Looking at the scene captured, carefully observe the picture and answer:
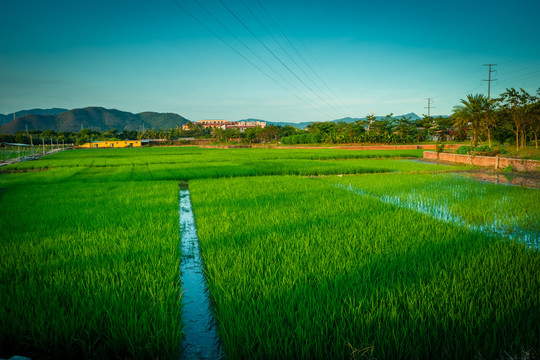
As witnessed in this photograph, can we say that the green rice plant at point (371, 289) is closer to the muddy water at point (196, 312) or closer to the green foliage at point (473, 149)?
the muddy water at point (196, 312)

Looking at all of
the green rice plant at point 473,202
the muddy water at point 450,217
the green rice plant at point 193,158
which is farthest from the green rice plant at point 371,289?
the green rice plant at point 193,158

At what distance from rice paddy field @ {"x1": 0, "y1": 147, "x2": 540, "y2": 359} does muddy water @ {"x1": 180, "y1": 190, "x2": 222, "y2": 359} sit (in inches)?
3.4

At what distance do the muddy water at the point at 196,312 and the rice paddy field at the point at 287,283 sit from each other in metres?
0.09

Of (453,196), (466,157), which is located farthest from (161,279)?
(466,157)

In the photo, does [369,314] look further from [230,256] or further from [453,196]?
[453,196]

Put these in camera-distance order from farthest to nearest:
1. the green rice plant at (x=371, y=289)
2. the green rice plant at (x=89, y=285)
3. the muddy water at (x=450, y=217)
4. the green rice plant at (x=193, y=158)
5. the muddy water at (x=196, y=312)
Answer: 1. the green rice plant at (x=193, y=158)
2. the muddy water at (x=450, y=217)
3. the muddy water at (x=196, y=312)
4. the green rice plant at (x=89, y=285)
5. the green rice plant at (x=371, y=289)

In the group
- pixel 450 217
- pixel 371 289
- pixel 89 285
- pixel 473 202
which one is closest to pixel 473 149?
pixel 473 202

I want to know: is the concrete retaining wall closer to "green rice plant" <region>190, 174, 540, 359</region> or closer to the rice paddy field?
the rice paddy field

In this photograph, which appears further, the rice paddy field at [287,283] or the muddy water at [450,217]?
the muddy water at [450,217]

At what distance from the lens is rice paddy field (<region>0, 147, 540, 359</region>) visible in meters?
1.88

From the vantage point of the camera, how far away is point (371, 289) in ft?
8.13

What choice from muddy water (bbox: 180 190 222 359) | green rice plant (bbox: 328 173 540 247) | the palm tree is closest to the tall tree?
the palm tree

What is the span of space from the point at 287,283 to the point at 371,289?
28.6 inches

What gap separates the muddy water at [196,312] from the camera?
2.04m
